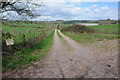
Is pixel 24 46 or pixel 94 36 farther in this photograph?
pixel 94 36

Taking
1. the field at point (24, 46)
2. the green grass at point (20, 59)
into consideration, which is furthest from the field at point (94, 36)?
the green grass at point (20, 59)

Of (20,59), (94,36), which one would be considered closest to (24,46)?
(20,59)

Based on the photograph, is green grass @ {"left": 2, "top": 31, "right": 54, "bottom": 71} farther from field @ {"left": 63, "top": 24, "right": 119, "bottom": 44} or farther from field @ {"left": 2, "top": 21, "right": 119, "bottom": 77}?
field @ {"left": 63, "top": 24, "right": 119, "bottom": 44}

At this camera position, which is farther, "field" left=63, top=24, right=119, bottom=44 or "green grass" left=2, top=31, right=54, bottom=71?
"field" left=63, top=24, right=119, bottom=44

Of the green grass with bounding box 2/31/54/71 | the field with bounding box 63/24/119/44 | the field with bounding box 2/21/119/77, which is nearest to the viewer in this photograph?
the green grass with bounding box 2/31/54/71

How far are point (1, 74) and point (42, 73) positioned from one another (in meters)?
1.72

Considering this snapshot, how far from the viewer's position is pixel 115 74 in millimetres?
4215

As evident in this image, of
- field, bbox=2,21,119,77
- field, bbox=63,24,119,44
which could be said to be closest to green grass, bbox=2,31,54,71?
field, bbox=2,21,119,77

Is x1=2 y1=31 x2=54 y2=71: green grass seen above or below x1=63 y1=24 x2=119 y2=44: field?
below

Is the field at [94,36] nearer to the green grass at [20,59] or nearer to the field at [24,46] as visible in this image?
the field at [24,46]

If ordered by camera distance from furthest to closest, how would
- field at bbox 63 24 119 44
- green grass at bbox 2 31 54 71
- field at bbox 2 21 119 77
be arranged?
field at bbox 63 24 119 44 < field at bbox 2 21 119 77 < green grass at bbox 2 31 54 71

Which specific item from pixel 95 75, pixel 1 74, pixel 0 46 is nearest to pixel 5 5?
pixel 0 46

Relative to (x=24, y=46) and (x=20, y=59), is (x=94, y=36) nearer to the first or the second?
(x=24, y=46)

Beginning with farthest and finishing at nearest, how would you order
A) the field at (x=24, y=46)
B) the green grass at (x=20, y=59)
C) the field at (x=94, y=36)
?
1. the field at (x=94, y=36)
2. the field at (x=24, y=46)
3. the green grass at (x=20, y=59)
